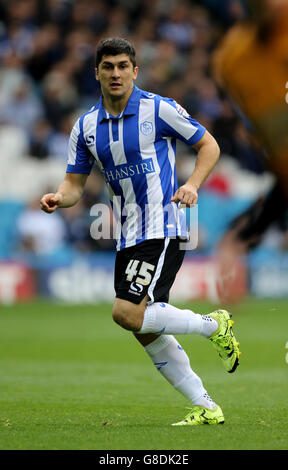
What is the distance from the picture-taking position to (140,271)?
602 centimetres

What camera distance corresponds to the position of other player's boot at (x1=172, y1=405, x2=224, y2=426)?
6.11m

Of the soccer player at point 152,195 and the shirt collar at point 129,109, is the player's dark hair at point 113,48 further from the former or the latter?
the shirt collar at point 129,109

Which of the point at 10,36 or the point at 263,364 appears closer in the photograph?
the point at 263,364

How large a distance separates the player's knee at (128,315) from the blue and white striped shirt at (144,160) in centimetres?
51

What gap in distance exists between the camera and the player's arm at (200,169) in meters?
5.61

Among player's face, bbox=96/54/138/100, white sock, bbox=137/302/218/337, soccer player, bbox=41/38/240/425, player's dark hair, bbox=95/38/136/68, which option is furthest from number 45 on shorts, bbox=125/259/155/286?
player's dark hair, bbox=95/38/136/68

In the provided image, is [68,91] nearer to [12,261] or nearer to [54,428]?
[12,261]

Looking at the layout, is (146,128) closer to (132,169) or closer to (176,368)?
(132,169)

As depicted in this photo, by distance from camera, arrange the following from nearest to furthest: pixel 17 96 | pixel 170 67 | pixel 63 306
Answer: pixel 63 306
pixel 17 96
pixel 170 67

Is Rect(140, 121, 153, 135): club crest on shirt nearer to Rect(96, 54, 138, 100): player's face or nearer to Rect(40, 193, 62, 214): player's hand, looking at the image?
Rect(96, 54, 138, 100): player's face

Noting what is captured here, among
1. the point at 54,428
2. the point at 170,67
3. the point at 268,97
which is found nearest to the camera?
the point at 268,97

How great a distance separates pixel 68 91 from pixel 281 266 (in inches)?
255

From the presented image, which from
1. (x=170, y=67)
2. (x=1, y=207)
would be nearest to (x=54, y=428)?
(x=1, y=207)

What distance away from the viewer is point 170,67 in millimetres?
21547
